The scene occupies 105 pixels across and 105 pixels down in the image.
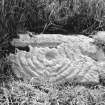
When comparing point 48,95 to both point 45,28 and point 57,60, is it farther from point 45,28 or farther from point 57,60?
point 45,28

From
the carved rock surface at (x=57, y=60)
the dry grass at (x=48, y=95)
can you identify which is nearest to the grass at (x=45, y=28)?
the dry grass at (x=48, y=95)

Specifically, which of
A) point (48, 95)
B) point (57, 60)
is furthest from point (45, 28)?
point (48, 95)

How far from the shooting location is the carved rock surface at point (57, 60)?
7.85 ft

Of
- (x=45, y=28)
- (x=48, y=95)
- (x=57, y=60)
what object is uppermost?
(x=45, y=28)

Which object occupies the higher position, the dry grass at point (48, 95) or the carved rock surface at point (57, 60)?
the carved rock surface at point (57, 60)

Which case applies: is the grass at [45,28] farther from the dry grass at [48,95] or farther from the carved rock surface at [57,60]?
the carved rock surface at [57,60]

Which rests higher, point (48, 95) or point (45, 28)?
point (45, 28)

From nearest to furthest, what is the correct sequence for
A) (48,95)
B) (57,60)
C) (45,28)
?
(48,95) → (57,60) → (45,28)

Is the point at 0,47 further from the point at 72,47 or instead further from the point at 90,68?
the point at 90,68

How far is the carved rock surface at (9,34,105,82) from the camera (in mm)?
2391

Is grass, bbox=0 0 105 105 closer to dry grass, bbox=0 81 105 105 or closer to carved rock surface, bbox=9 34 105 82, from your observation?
dry grass, bbox=0 81 105 105

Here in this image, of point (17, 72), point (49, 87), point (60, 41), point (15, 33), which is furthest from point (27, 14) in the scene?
point (49, 87)

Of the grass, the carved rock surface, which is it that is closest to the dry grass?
the grass

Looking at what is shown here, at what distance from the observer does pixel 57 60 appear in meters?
2.43
